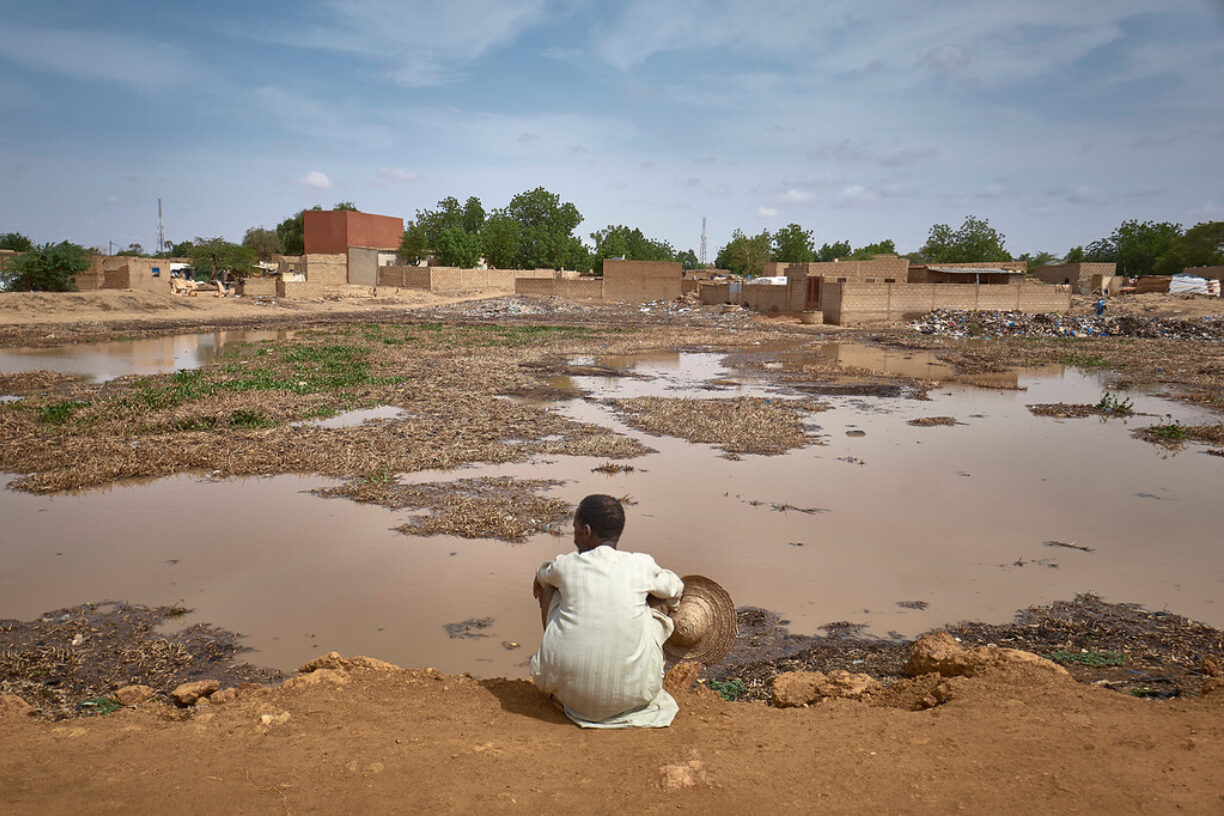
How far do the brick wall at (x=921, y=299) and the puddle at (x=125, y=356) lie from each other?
70.8 ft

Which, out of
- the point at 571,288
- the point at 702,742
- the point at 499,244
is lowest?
the point at 702,742

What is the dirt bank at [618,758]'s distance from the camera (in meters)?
2.54

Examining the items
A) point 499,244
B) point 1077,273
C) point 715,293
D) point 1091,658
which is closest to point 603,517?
point 1091,658

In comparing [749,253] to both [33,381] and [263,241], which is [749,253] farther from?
[33,381]

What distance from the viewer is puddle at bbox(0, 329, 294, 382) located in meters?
17.4

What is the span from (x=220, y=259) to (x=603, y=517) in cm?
6248

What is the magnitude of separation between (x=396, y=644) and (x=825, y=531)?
4.05m

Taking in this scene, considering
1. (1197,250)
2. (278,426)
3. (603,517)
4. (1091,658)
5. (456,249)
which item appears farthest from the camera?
(456,249)

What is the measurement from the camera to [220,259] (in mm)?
57469

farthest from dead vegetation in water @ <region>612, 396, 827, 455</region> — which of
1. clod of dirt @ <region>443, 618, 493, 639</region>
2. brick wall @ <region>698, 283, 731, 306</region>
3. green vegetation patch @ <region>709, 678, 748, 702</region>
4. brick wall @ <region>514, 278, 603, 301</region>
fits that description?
brick wall @ <region>514, 278, 603, 301</region>

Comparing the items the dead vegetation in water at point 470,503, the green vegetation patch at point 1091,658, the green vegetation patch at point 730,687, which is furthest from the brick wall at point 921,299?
the green vegetation patch at point 730,687

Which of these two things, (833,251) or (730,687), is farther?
(833,251)

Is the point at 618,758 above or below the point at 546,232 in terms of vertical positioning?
below

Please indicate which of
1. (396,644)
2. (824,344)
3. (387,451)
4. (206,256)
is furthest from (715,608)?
(206,256)
